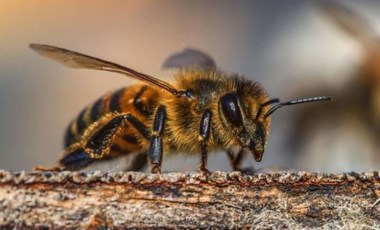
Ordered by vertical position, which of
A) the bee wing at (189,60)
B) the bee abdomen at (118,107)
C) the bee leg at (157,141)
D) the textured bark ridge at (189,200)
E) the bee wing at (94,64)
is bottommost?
the textured bark ridge at (189,200)

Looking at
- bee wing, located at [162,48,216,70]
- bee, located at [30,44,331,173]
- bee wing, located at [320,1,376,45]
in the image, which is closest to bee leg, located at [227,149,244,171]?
bee, located at [30,44,331,173]

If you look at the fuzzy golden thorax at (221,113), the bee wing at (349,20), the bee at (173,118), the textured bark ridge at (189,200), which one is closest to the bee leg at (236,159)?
the bee at (173,118)

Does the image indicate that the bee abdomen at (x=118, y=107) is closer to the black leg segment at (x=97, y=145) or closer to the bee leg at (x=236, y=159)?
the black leg segment at (x=97, y=145)

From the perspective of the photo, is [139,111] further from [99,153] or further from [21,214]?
[21,214]

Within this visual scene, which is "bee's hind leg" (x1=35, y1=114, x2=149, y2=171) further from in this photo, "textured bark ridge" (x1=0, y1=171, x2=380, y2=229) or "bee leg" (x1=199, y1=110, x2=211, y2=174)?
"textured bark ridge" (x1=0, y1=171, x2=380, y2=229)

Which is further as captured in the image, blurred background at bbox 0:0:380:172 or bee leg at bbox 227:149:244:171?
blurred background at bbox 0:0:380:172

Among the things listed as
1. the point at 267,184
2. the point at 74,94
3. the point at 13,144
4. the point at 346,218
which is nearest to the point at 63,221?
the point at 267,184
